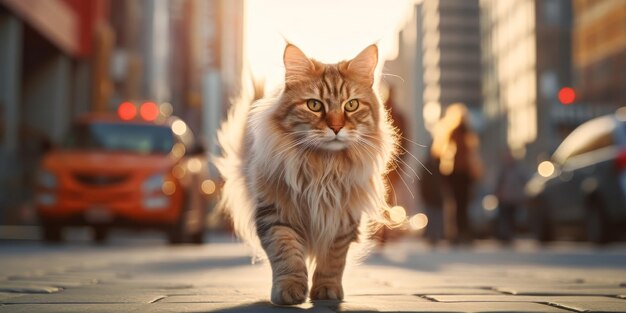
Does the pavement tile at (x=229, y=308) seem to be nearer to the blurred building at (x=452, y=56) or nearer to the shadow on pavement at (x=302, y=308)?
Result: the shadow on pavement at (x=302, y=308)

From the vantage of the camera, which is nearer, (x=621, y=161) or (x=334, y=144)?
(x=334, y=144)

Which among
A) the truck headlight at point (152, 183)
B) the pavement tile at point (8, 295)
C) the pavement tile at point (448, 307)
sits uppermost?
the truck headlight at point (152, 183)

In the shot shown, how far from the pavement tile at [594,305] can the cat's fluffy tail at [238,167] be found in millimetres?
1849

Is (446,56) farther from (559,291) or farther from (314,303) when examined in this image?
(314,303)

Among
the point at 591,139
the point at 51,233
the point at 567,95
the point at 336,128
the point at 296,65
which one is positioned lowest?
the point at 51,233

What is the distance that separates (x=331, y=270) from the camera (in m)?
5.66

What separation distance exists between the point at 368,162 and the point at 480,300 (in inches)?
37.9

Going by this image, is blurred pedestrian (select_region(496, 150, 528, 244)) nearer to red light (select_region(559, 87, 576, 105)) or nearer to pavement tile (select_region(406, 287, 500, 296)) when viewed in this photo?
red light (select_region(559, 87, 576, 105))

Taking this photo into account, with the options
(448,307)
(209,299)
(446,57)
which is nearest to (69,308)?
(209,299)

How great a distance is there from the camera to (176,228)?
645 inches

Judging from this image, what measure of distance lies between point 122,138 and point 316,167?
11.9 meters

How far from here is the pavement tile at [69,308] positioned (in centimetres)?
464

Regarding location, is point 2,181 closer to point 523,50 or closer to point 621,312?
point 621,312

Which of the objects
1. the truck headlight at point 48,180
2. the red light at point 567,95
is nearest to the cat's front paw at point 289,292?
the truck headlight at point 48,180
